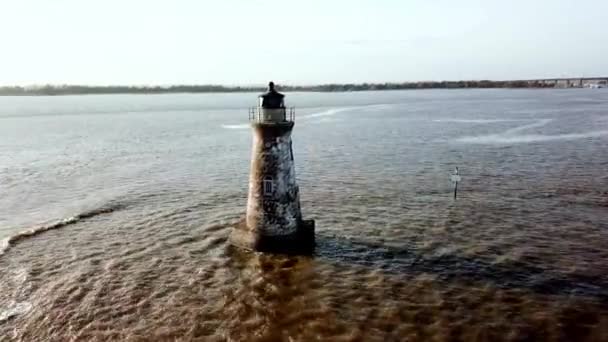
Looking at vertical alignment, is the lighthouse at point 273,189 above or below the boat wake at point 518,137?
above

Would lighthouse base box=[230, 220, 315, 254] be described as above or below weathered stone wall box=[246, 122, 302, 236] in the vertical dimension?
below

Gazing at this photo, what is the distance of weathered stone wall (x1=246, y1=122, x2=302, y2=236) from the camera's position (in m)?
18.1

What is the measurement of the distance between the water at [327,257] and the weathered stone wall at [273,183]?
1.29 m

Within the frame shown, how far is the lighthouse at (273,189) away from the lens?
17953mm

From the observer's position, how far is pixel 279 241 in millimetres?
18922

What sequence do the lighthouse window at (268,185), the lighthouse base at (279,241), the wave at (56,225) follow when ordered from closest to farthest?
the lighthouse window at (268,185) → the lighthouse base at (279,241) → the wave at (56,225)

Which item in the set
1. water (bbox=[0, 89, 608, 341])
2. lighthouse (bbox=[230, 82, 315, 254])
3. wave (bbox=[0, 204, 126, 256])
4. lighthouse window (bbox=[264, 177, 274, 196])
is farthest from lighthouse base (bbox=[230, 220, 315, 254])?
wave (bbox=[0, 204, 126, 256])

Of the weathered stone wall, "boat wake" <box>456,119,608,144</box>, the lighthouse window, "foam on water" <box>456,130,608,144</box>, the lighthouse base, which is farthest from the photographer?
"boat wake" <box>456,119,608,144</box>

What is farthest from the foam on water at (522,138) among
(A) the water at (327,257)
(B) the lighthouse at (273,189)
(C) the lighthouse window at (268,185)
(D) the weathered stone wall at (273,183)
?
(C) the lighthouse window at (268,185)

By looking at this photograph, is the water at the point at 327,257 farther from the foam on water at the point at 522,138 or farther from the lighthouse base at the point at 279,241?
the foam on water at the point at 522,138

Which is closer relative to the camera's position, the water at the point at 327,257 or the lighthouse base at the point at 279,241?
the water at the point at 327,257

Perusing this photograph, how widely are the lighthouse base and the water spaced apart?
43cm

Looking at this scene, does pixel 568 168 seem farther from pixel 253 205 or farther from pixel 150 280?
pixel 150 280

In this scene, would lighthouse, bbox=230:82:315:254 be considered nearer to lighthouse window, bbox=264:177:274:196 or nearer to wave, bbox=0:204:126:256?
lighthouse window, bbox=264:177:274:196
